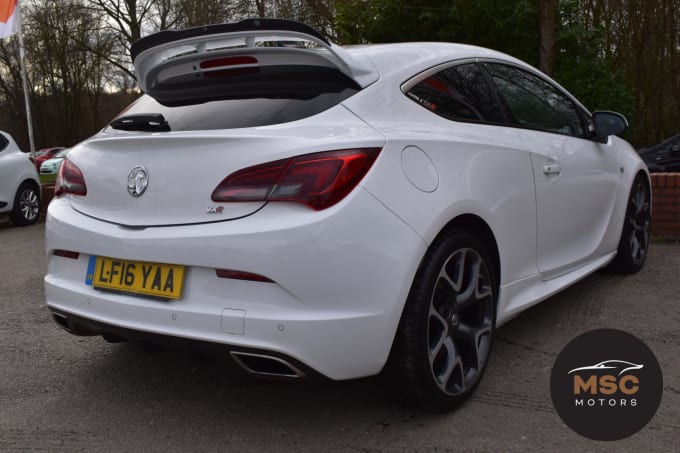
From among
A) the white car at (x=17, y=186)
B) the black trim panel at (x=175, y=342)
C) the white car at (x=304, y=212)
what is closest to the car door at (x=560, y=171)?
the white car at (x=304, y=212)

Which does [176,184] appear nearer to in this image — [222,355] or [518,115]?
[222,355]

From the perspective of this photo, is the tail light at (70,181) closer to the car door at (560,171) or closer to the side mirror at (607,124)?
the car door at (560,171)

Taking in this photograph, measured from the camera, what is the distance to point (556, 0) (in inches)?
419

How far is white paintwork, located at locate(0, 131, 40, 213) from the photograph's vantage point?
A: 1002 centimetres

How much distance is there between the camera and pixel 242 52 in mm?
2723

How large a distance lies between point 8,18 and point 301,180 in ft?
46.5

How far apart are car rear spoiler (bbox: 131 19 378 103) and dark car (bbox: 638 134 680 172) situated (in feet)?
37.8

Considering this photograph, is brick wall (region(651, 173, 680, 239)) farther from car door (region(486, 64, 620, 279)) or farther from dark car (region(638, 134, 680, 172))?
dark car (region(638, 134, 680, 172))

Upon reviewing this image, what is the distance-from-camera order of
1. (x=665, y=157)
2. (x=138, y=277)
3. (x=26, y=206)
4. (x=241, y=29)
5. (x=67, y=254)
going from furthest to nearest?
(x=665, y=157), (x=26, y=206), (x=67, y=254), (x=241, y=29), (x=138, y=277)

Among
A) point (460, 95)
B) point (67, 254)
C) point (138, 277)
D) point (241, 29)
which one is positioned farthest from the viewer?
point (460, 95)

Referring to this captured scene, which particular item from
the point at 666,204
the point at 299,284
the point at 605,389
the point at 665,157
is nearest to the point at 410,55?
the point at 299,284

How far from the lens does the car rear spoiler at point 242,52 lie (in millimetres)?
2639

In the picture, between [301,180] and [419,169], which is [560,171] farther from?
[301,180]

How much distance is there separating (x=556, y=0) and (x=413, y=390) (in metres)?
9.48
